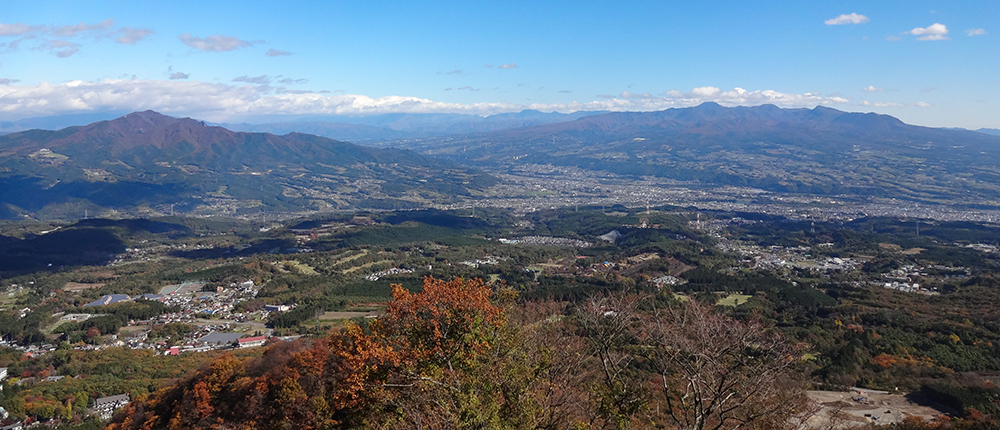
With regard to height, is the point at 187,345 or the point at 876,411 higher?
the point at 876,411

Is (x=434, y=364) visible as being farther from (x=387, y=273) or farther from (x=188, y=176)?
(x=188, y=176)

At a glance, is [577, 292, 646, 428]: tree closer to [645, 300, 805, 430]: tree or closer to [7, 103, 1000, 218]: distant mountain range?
[645, 300, 805, 430]: tree

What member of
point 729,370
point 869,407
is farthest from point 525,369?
point 869,407

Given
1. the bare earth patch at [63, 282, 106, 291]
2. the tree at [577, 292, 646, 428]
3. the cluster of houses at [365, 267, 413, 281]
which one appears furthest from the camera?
the cluster of houses at [365, 267, 413, 281]

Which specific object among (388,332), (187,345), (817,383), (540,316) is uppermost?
(388,332)

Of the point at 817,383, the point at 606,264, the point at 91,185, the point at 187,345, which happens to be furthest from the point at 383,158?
the point at 817,383

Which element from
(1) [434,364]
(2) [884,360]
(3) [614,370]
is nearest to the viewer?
(1) [434,364]

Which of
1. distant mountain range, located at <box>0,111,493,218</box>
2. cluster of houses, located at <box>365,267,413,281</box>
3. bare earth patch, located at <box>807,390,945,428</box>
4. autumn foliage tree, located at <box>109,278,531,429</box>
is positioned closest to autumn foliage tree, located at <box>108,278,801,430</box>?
autumn foliage tree, located at <box>109,278,531,429</box>

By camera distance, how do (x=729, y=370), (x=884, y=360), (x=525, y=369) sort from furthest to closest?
(x=884, y=360) → (x=525, y=369) → (x=729, y=370)

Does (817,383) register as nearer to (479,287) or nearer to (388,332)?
(479,287)
